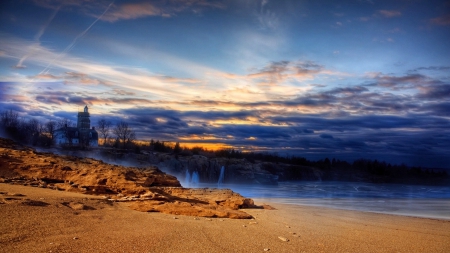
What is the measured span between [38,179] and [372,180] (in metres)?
55.8

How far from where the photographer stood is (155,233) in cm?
523

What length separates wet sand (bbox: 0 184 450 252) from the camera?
4.35 meters

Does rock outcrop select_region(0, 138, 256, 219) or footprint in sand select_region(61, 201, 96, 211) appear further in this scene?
rock outcrop select_region(0, 138, 256, 219)

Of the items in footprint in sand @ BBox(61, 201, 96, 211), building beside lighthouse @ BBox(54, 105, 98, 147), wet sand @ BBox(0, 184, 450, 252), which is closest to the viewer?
wet sand @ BBox(0, 184, 450, 252)

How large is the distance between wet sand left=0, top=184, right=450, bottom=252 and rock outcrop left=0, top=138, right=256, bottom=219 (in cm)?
78

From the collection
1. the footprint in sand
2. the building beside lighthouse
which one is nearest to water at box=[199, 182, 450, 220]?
the footprint in sand

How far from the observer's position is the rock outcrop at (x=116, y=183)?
816cm

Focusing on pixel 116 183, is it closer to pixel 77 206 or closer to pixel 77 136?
pixel 77 206

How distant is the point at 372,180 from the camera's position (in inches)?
2223

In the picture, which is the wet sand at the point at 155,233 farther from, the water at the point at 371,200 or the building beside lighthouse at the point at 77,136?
the building beside lighthouse at the point at 77,136

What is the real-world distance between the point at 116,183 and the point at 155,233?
15.6ft

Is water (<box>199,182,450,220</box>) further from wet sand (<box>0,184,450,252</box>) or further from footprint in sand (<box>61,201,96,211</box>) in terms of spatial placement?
footprint in sand (<box>61,201,96,211</box>)

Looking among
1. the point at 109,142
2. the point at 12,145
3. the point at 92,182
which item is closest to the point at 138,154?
the point at 109,142

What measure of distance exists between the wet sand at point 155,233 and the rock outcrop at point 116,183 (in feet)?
2.56
